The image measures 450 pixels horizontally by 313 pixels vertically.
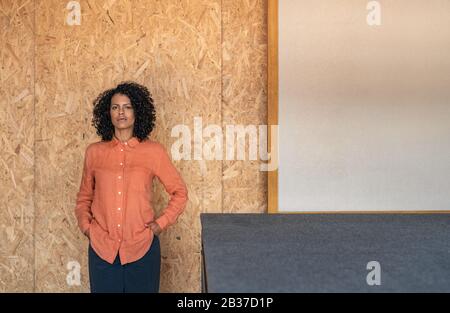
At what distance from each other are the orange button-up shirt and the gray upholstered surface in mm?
304

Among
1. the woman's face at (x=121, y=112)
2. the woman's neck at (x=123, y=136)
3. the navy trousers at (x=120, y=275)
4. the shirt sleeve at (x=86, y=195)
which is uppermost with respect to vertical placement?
the woman's face at (x=121, y=112)

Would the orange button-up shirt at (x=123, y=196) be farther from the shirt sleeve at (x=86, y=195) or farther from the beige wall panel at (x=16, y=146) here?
the beige wall panel at (x=16, y=146)

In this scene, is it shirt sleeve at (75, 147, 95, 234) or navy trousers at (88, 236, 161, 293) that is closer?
navy trousers at (88, 236, 161, 293)

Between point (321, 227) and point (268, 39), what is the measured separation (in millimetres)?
1437

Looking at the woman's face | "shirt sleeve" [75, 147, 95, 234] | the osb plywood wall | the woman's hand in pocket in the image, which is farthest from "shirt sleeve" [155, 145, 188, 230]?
the osb plywood wall

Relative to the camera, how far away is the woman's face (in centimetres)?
304

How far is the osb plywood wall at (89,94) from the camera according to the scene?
3.64 meters

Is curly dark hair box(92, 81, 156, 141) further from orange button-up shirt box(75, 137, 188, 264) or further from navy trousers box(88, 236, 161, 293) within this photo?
navy trousers box(88, 236, 161, 293)

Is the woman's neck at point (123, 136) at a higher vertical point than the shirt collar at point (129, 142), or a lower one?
higher

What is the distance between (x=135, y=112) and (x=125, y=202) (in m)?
0.55

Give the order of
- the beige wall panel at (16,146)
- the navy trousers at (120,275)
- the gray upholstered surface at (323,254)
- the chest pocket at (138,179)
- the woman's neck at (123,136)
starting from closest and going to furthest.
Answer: the gray upholstered surface at (323,254) < the navy trousers at (120,275) < the chest pocket at (138,179) < the woman's neck at (123,136) < the beige wall panel at (16,146)

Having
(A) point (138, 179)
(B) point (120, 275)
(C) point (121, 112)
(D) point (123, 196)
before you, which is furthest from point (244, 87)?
(B) point (120, 275)

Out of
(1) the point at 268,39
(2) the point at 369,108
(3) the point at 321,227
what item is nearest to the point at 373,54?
(2) the point at 369,108

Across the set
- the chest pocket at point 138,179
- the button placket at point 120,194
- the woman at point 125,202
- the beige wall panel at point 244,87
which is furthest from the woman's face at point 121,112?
the beige wall panel at point 244,87
